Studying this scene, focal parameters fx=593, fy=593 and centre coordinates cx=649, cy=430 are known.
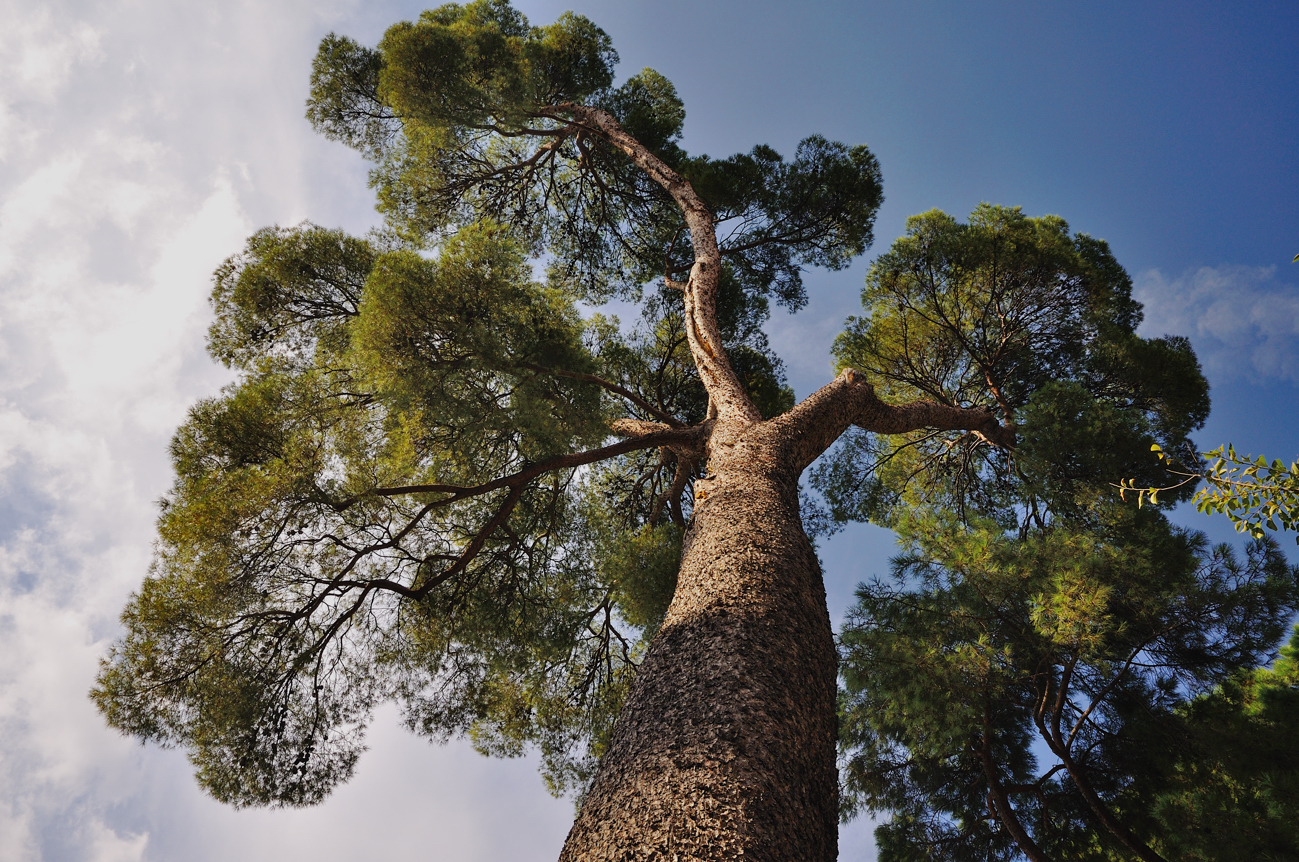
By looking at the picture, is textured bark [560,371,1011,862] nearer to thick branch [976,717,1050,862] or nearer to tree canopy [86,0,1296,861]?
tree canopy [86,0,1296,861]

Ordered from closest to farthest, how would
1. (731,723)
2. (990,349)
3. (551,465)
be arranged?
1. (731,723)
2. (551,465)
3. (990,349)

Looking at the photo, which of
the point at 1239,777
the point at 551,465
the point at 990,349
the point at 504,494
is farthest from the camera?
the point at 990,349

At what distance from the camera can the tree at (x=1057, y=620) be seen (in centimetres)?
393

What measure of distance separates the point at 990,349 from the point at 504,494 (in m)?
5.75

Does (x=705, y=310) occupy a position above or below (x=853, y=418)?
above

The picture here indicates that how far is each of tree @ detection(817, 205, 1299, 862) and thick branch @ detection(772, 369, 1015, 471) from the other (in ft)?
1.89

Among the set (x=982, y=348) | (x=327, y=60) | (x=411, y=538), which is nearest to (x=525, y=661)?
(x=411, y=538)

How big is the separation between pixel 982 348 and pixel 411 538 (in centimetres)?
650

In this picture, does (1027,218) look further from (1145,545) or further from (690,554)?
(690,554)

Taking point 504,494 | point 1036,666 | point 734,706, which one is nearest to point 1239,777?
point 1036,666

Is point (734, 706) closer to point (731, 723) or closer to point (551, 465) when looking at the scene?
point (731, 723)

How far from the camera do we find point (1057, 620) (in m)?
3.84

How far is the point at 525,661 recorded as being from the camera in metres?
5.62

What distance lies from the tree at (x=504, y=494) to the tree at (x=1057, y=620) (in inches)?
43.4
